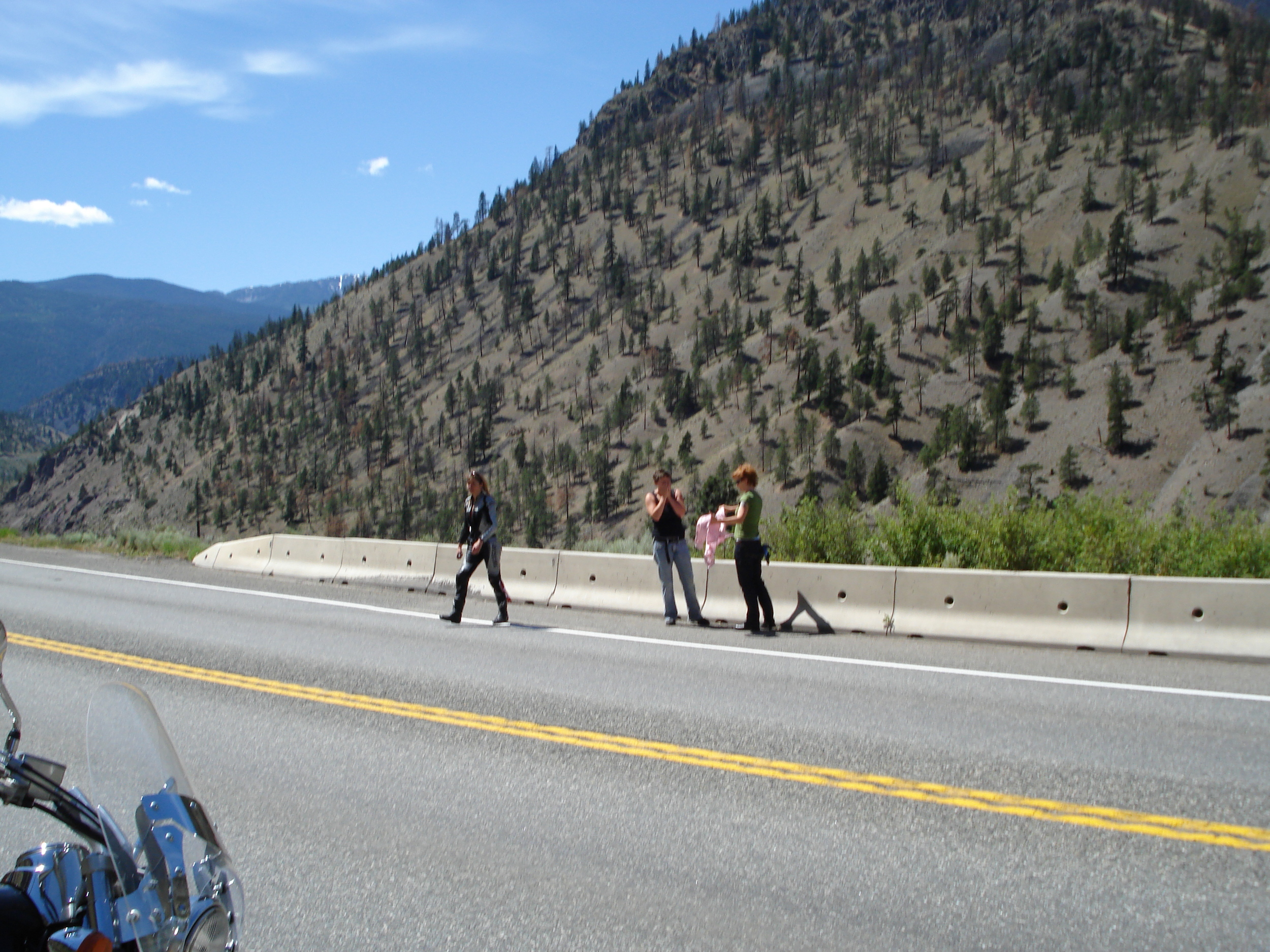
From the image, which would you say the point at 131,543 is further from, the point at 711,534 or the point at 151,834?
the point at 151,834

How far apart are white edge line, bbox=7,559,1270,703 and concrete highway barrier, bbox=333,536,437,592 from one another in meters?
1.28

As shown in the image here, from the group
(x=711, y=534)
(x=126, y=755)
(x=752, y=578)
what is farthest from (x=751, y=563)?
(x=126, y=755)

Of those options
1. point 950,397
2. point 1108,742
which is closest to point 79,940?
point 1108,742

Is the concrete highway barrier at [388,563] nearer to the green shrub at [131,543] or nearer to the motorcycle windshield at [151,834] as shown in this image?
the green shrub at [131,543]

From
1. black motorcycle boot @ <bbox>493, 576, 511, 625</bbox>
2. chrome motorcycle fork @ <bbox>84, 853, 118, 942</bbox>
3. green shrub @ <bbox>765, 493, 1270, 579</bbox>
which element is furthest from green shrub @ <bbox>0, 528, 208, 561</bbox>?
chrome motorcycle fork @ <bbox>84, 853, 118, 942</bbox>

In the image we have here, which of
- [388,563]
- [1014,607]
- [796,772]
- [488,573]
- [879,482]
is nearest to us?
[796,772]

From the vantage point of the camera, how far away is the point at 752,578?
1027 cm

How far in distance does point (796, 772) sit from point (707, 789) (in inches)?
22.1

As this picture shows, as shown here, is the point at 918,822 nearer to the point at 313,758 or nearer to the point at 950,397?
the point at 313,758

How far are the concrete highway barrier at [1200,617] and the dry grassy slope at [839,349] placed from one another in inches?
1946

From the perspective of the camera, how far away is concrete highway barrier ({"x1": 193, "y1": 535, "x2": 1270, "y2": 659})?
8656 mm

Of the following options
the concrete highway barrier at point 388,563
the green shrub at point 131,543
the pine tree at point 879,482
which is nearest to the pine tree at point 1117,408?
the pine tree at point 879,482

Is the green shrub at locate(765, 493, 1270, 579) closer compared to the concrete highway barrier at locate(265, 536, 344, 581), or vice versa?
the green shrub at locate(765, 493, 1270, 579)

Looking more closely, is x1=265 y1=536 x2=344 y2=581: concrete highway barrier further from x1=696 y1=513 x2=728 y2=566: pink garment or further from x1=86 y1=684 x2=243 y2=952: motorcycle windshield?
x1=86 y1=684 x2=243 y2=952: motorcycle windshield
